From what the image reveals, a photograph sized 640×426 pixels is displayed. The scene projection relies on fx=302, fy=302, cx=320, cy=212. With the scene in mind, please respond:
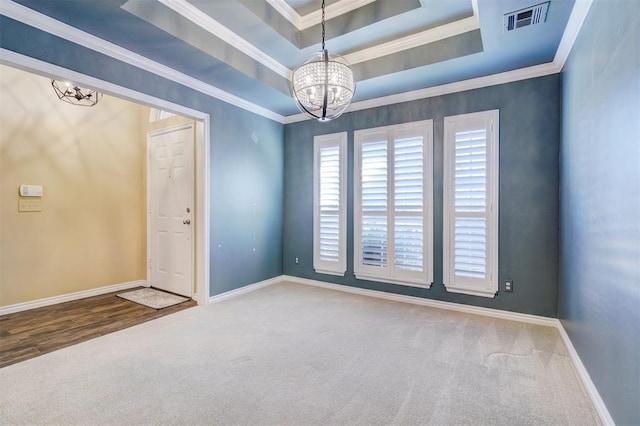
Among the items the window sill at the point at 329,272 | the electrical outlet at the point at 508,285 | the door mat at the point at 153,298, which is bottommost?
the door mat at the point at 153,298

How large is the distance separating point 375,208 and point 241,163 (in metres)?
1.99

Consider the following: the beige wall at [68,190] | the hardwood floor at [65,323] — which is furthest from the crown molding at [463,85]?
the hardwood floor at [65,323]

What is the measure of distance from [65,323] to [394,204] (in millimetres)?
3952

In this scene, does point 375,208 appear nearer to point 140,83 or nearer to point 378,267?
point 378,267

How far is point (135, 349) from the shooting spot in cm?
258

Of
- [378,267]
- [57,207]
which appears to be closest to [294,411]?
[378,267]

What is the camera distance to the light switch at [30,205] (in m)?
3.52

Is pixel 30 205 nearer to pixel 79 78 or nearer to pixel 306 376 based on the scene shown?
pixel 79 78

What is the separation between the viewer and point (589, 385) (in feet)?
6.59

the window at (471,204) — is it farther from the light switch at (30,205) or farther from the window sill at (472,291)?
the light switch at (30,205)

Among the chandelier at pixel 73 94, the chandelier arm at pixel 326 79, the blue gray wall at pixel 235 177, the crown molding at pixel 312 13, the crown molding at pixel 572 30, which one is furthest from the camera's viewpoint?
the chandelier at pixel 73 94

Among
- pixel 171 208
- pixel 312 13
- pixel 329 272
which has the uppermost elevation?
pixel 312 13

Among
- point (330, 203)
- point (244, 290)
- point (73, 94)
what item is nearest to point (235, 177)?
point (330, 203)

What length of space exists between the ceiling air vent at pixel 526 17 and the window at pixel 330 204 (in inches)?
92.4
